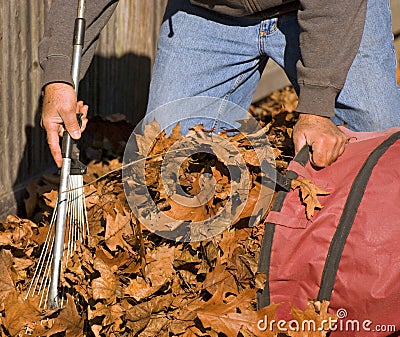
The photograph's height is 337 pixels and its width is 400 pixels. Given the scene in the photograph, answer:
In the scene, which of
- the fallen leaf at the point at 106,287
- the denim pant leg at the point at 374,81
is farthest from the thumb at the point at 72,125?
the denim pant leg at the point at 374,81

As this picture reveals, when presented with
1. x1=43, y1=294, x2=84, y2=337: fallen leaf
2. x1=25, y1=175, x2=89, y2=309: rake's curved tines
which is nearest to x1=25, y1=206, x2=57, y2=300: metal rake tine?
x1=25, y1=175, x2=89, y2=309: rake's curved tines

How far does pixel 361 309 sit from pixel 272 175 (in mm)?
559

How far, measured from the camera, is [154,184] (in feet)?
8.79

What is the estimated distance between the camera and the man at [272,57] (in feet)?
8.20

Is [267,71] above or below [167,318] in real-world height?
above

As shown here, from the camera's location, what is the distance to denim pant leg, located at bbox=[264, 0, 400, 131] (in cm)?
286

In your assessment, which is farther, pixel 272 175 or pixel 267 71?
pixel 267 71

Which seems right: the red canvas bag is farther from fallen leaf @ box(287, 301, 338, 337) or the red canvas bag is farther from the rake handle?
the rake handle

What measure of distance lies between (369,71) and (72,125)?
121cm

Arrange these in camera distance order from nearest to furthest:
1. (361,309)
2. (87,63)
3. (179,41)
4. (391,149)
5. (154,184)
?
(361,309) → (391,149) → (154,184) → (87,63) → (179,41)

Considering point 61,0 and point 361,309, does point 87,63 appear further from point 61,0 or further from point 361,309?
point 361,309

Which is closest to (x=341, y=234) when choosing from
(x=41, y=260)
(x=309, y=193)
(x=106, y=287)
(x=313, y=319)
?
(x=309, y=193)

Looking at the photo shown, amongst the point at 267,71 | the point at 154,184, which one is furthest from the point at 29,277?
the point at 267,71

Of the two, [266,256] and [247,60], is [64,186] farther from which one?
[247,60]
